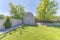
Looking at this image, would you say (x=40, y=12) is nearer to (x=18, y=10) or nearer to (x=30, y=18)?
(x=30, y=18)

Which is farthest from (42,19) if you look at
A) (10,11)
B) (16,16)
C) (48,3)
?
(10,11)

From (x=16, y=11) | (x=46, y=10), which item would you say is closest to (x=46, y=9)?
(x=46, y=10)

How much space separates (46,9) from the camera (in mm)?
39031

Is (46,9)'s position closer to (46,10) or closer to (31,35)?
(46,10)

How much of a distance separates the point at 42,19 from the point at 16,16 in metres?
9.67

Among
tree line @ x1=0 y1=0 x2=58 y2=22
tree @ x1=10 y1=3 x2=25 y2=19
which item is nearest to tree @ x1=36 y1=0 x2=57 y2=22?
tree line @ x1=0 y1=0 x2=58 y2=22

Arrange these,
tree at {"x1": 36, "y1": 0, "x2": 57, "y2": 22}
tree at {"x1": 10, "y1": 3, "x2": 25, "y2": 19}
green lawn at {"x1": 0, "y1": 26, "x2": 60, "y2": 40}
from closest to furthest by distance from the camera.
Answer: green lawn at {"x1": 0, "y1": 26, "x2": 60, "y2": 40} → tree at {"x1": 36, "y1": 0, "x2": 57, "y2": 22} → tree at {"x1": 10, "y1": 3, "x2": 25, "y2": 19}

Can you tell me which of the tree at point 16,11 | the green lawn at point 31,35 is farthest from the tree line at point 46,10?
the green lawn at point 31,35

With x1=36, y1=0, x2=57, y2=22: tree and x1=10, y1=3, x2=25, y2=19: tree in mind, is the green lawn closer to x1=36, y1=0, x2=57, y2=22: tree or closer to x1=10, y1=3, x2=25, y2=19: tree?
x1=36, y1=0, x2=57, y2=22: tree

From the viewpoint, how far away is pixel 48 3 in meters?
39.8

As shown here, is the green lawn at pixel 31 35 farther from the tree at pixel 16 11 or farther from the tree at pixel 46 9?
the tree at pixel 16 11

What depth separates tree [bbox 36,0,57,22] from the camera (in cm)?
3916

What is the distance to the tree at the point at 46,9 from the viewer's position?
39.2 meters

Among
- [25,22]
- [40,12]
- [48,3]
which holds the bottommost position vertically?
[25,22]
